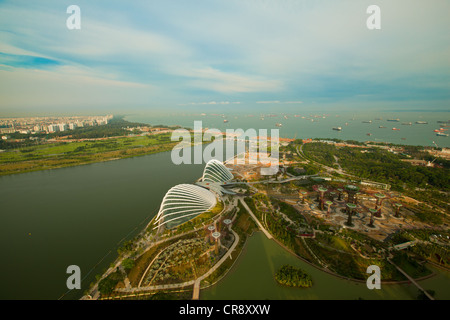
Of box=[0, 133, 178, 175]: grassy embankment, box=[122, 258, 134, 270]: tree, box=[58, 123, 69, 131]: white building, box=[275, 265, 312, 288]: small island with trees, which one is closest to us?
box=[275, 265, 312, 288]: small island with trees

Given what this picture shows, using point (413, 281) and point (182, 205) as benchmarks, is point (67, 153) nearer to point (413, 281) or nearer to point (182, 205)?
point (182, 205)

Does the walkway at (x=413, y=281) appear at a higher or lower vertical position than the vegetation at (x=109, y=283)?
lower

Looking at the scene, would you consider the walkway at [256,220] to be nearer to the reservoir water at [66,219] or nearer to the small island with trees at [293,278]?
the small island with trees at [293,278]

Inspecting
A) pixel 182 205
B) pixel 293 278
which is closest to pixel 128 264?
pixel 182 205

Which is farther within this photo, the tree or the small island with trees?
the tree

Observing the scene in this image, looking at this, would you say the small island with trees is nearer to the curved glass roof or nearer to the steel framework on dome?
the steel framework on dome

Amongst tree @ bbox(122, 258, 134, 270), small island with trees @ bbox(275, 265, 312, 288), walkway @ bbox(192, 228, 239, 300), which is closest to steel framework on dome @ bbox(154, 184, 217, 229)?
tree @ bbox(122, 258, 134, 270)

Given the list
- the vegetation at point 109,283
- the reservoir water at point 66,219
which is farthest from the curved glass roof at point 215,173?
the vegetation at point 109,283

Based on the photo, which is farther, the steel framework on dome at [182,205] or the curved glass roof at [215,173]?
the curved glass roof at [215,173]
